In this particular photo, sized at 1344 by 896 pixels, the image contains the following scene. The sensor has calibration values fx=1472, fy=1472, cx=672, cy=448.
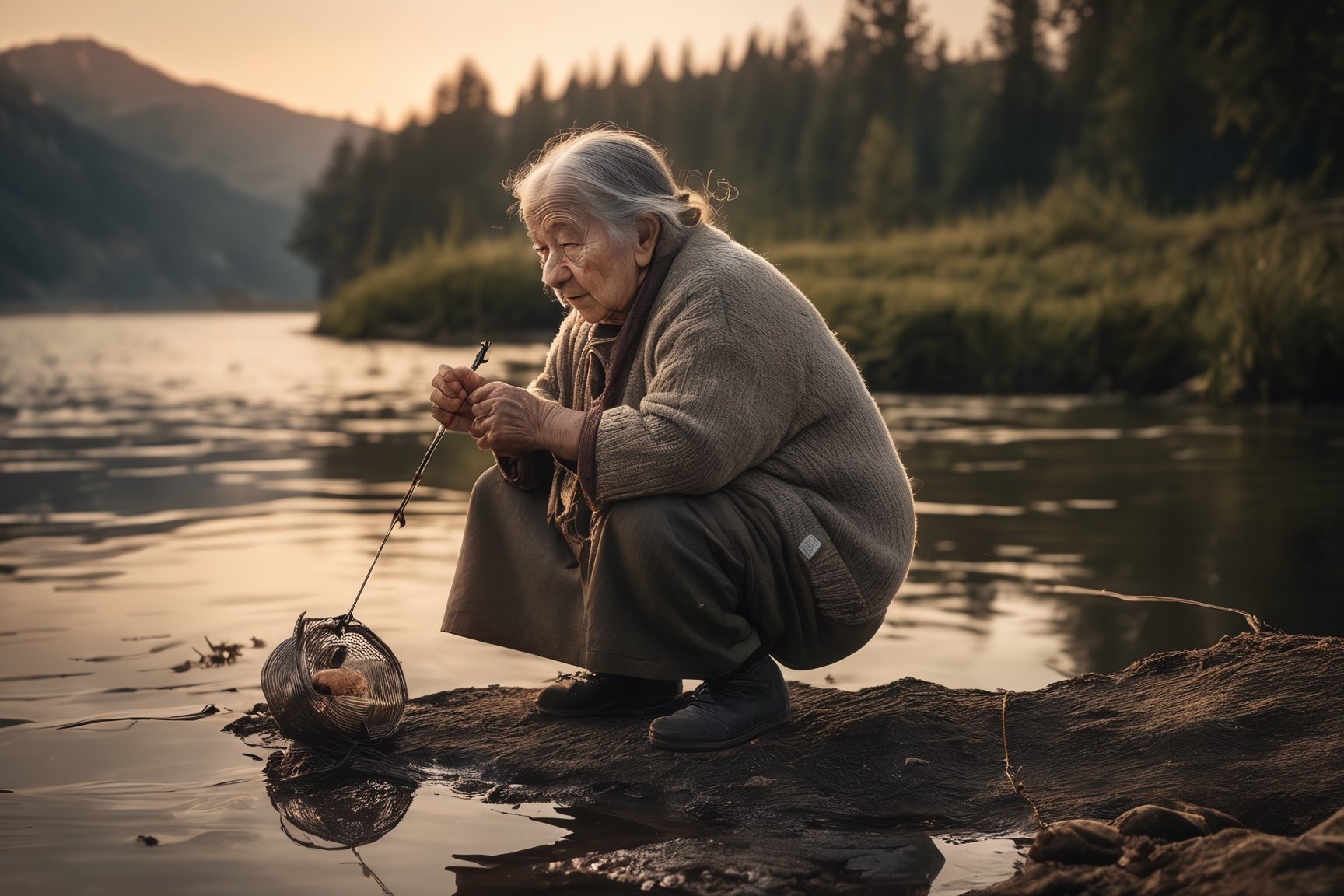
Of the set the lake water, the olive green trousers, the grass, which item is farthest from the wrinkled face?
the grass

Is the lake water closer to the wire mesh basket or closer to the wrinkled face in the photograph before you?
the wire mesh basket

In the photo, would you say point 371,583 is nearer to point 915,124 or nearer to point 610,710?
point 610,710

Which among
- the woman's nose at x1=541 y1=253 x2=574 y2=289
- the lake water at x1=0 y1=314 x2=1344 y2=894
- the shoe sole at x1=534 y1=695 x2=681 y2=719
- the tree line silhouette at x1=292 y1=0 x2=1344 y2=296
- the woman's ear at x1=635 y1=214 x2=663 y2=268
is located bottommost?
the lake water at x1=0 y1=314 x2=1344 y2=894

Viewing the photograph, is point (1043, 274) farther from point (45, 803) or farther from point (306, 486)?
point (45, 803)

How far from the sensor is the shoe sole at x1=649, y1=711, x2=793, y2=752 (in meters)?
3.25

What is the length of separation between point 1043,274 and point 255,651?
789 inches

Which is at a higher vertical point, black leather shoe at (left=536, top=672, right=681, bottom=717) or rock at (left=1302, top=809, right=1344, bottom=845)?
rock at (left=1302, top=809, right=1344, bottom=845)

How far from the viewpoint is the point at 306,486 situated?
28.5ft

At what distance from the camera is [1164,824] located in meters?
2.66

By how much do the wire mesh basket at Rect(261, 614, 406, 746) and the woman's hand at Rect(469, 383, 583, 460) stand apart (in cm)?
58

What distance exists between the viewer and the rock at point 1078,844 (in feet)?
8.43

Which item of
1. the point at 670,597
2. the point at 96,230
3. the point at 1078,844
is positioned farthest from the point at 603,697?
the point at 96,230

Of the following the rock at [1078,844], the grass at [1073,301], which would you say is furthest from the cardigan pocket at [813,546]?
the grass at [1073,301]

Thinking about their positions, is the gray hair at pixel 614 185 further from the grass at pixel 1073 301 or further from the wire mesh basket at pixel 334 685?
the grass at pixel 1073 301
